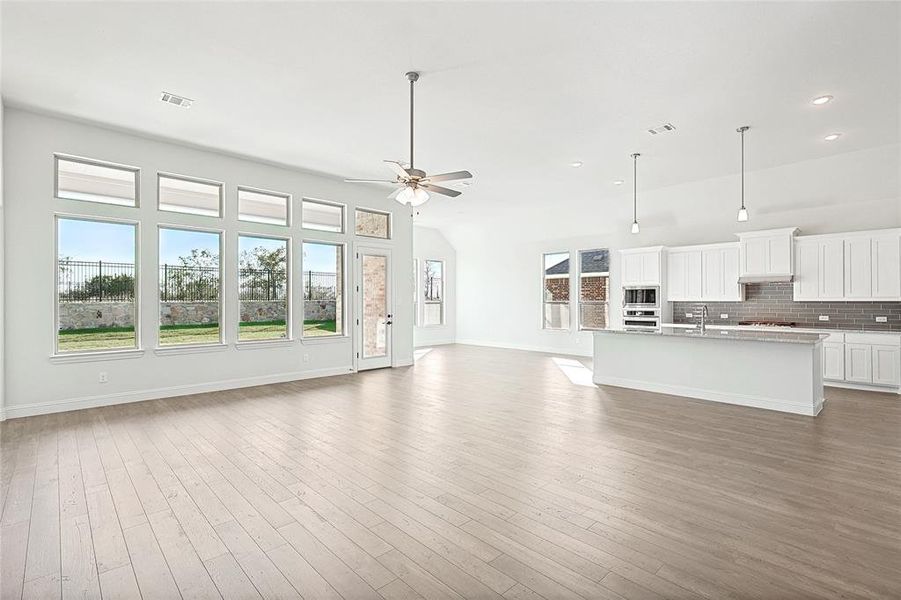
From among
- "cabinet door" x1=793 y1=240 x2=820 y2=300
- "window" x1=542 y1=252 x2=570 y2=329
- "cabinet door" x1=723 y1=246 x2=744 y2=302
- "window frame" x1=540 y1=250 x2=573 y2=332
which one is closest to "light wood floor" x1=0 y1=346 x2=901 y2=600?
"cabinet door" x1=793 y1=240 x2=820 y2=300

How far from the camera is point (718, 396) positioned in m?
5.60

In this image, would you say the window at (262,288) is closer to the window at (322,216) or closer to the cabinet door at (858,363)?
the window at (322,216)

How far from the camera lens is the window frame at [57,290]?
512 cm

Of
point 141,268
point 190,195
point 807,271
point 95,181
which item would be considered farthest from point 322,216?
point 807,271

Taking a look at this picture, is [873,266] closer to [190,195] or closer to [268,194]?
[268,194]

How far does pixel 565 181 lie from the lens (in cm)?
767

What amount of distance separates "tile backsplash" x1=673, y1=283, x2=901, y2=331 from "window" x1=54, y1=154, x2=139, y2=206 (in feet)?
30.3

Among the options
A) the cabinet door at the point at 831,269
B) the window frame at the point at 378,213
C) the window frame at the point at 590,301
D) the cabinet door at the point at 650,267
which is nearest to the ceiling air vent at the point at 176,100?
the window frame at the point at 378,213

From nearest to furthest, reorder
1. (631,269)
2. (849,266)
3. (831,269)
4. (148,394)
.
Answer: (148,394) → (849,266) → (831,269) → (631,269)

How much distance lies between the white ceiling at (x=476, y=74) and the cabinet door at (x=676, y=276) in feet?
7.74

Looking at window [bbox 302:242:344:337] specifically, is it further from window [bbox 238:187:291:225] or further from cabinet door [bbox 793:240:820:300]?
cabinet door [bbox 793:240:820:300]

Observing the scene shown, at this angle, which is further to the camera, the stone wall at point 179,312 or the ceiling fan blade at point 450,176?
the stone wall at point 179,312

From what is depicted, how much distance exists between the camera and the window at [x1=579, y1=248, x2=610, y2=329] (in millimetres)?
9953

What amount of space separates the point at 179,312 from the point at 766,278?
8903 millimetres
